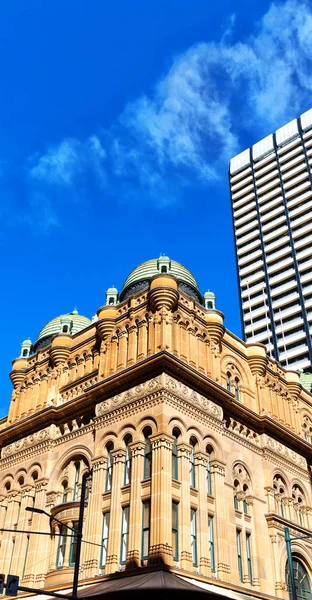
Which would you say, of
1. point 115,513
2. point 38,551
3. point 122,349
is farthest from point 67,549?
point 122,349

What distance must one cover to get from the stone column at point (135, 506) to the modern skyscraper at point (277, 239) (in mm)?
64965

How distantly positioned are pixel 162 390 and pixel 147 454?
3.17 meters

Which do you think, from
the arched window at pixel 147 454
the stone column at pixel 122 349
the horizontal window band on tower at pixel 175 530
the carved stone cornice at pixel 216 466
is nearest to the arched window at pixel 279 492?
the carved stone cornice at pixel 216 466

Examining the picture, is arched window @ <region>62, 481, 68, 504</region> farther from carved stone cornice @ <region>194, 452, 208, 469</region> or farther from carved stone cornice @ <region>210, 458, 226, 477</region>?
carved stone cornice @ <region>210, 458, 226, 477</region>

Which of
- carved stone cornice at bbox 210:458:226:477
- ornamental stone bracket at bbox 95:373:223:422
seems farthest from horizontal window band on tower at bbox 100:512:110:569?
carved stone cornice at bbox 210:458:226:477

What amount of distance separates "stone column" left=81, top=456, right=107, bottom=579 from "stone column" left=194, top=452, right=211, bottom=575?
4.83 meters

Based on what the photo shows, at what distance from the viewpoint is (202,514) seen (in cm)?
2964

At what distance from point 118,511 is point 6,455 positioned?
13.0m

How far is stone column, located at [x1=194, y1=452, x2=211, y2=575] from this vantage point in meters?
28.5

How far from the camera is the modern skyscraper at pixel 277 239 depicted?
98.4 meters

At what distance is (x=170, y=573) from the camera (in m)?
25.6

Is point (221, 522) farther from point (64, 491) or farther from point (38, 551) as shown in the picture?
point (38, 551)

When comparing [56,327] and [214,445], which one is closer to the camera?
[214,445]

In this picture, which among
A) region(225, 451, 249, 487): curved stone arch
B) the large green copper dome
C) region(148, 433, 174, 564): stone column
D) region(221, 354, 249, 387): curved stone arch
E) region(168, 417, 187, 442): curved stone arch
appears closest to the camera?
region(148, 433, 174, 564): stone column
